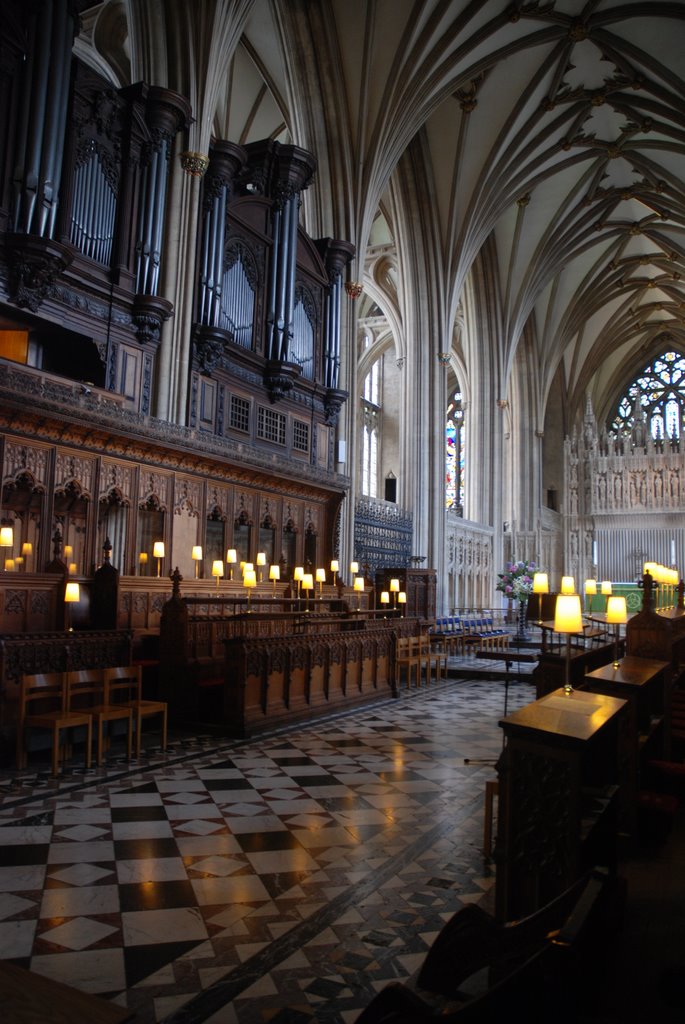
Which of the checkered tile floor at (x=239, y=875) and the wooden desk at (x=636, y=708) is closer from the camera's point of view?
the checkered tile floor at (x=239, y=875)

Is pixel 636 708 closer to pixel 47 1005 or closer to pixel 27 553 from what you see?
pixel 47 1005

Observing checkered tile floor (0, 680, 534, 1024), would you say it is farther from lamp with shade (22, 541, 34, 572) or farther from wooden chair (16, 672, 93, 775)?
lamp with shade (22, 541, 34, 572)

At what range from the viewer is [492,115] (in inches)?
859

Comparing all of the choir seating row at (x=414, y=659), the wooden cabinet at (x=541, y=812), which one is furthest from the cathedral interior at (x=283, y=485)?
the choir seating row at (x=414, y=659)

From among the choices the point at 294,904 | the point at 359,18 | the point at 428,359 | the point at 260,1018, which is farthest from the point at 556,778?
Answer: the point at 428,359

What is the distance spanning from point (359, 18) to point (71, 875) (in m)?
19.2

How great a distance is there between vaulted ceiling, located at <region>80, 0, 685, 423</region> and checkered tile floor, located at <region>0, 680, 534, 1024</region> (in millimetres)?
13330

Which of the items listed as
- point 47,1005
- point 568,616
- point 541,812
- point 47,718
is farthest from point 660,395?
point 47,1005

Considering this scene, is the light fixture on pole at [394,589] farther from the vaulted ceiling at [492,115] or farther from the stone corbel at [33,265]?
the vaulted ceiling at [492,115]

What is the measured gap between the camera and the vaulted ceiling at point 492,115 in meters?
17.8

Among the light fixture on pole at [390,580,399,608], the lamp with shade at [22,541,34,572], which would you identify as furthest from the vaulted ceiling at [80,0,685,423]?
the lamp with shade at [22,541,34,572]

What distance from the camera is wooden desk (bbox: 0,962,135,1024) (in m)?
1.23

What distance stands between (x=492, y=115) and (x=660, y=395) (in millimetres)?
23162

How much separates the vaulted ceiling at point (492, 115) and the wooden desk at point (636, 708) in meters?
13.6
